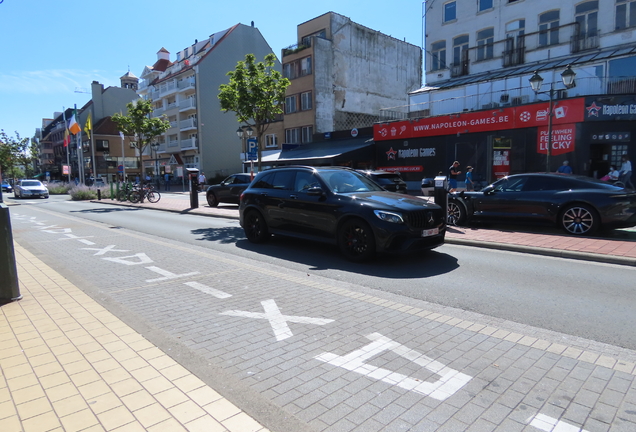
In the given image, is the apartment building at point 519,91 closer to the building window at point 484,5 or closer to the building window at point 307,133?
the building window at point 484,5

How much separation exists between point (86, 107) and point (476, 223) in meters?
75.5

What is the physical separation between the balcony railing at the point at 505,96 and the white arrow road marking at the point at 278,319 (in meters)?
19.7

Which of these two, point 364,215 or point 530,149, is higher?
point 530,149

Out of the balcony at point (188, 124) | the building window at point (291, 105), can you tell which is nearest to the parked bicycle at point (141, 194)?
the building window at point (291, 105)

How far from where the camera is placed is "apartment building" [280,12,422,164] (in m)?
34.5

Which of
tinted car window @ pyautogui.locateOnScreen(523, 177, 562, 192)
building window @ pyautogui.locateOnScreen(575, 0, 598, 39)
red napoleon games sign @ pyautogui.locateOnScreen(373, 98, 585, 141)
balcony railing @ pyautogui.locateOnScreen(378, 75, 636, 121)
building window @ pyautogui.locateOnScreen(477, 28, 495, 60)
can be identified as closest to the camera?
tinted car window @ pyautogui.locateOnScreen(523, 177, 562, 192)

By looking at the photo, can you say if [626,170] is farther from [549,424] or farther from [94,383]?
[94,383]

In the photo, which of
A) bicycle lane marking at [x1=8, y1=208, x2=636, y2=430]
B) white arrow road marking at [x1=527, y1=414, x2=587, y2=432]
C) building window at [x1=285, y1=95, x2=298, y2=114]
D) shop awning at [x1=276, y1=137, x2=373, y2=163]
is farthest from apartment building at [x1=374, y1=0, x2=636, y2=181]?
white arrow road marking at [x1=527, y1=414, x2=587, y2=432]

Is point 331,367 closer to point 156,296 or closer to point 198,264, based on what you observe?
point 156,296

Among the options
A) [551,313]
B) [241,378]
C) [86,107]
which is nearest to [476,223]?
[551,313]

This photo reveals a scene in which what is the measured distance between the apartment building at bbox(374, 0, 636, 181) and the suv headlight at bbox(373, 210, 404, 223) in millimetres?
11655

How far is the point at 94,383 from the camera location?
3.15 m

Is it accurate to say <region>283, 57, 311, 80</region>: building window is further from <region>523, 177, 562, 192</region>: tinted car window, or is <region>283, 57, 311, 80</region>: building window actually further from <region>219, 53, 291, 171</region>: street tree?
<region>523, 177, 562, 192</region>: tinted car window

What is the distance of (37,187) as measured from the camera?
111 feet
